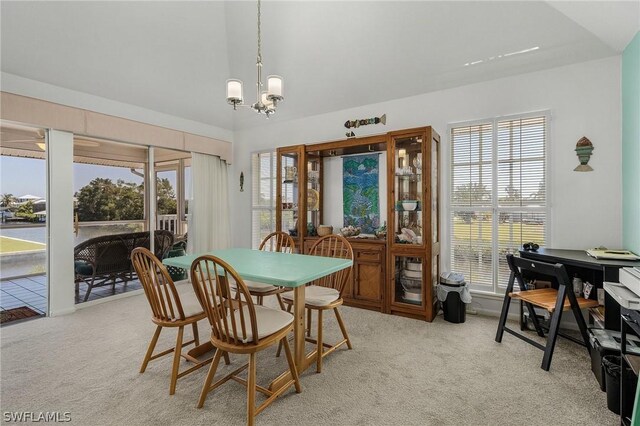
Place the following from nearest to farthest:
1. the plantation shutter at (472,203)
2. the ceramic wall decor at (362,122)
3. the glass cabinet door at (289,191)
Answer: the plantation shutter at (472,203)
the ceramic wall decor at (362,122)
the glass cabinet door at (289,191)

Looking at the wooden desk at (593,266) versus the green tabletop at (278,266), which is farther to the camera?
the wooden desk at (593,266)

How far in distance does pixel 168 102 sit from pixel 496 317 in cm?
516

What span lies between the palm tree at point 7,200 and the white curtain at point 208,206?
2088mm

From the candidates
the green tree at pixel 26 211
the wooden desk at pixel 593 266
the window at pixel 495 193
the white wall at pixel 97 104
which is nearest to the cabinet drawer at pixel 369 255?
the window at pixel 495 193

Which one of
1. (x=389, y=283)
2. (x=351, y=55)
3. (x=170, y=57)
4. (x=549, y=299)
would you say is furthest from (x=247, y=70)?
(x=549, y=299)

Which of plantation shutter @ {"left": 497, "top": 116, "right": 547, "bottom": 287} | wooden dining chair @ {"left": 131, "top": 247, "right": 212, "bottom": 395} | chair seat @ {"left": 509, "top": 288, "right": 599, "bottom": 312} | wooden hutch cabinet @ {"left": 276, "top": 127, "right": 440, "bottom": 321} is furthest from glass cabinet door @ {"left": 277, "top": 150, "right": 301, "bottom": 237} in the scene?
chair seat @ {"left": 509, "top": 288, "right": 599, "bottom": 312}

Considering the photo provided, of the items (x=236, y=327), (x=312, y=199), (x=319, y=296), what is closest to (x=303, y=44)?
(x=312, y=199)

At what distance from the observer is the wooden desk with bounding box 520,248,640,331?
7.64ft

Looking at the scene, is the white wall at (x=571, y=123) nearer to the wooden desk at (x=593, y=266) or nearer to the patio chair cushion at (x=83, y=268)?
the wooden desk at (x=593, y=266)

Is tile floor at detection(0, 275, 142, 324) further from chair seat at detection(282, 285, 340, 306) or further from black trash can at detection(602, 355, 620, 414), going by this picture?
black trash can at detection(602, 355, 620, 414)

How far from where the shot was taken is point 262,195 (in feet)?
18.0

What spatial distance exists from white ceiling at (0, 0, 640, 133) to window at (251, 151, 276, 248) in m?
1.12

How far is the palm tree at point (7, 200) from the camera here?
133 inches

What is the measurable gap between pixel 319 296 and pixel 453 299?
1.68m
